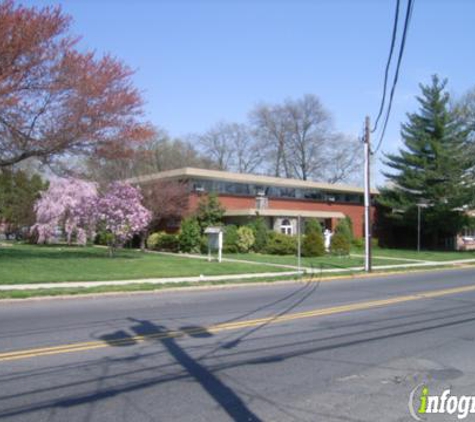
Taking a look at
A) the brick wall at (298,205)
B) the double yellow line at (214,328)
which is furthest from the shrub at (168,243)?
the double yellow line at (214,328)

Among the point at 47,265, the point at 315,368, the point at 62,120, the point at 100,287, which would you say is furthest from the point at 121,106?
the point at 315,368

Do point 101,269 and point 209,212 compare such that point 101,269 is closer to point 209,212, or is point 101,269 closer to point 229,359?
point 229,359

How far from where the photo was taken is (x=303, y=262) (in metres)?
28.0

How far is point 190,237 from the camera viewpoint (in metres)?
34.0

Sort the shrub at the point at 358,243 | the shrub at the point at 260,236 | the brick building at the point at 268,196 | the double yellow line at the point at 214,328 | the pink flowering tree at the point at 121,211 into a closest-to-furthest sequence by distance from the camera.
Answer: the double yellow line at the point at 214,328, the pink flowering tree at the point at 121,211, the shrub at the point at 260,236, the brick building at the point at 268,196, the shrub at the point at 358,243

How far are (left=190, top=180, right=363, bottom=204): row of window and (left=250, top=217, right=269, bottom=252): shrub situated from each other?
15.4 feet

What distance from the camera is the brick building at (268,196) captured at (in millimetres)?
36906

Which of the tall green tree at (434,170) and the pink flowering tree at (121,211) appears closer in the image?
the pink flowering tree at (121,211)

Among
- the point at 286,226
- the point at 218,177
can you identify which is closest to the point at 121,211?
the point at 218,177

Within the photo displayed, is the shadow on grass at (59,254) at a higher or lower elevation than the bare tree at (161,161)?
lower

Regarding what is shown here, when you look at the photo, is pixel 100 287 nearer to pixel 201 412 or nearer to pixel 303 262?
pixel 201 412

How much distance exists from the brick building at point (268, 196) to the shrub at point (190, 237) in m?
2.01

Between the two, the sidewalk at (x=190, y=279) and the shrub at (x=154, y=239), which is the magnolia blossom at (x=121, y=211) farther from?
the shrub at (x=154, y=239)

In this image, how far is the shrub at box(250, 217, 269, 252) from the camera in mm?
34406
